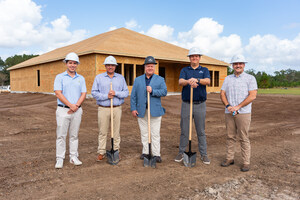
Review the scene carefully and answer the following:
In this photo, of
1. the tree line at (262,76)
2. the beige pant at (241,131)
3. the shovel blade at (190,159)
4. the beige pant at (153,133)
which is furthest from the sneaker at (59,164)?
the tree line at (262,76)

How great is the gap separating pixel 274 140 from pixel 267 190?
3590mm

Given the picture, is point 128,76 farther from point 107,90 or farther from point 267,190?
point 267,190

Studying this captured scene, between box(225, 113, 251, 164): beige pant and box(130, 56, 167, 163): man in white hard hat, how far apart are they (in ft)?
4.32

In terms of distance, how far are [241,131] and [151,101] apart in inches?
69.0

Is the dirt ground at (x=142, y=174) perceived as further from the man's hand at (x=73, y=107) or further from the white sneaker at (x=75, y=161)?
the man's hand at (x=73, y=107)

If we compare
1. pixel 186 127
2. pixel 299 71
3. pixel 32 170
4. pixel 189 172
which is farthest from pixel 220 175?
pixel 299 71

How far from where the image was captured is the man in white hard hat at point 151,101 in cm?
438

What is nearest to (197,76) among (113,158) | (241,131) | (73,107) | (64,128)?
(241,131)

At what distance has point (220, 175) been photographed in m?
3.95

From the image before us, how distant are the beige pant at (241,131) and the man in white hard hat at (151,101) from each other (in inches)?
51.8

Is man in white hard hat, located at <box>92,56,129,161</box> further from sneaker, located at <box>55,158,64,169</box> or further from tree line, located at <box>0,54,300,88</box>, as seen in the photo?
tree line, located at <box>0,54,300,88</box>

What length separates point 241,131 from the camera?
415 centimetres

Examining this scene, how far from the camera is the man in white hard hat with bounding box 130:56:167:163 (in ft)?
14.4

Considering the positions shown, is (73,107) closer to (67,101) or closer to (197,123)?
(67,101)
